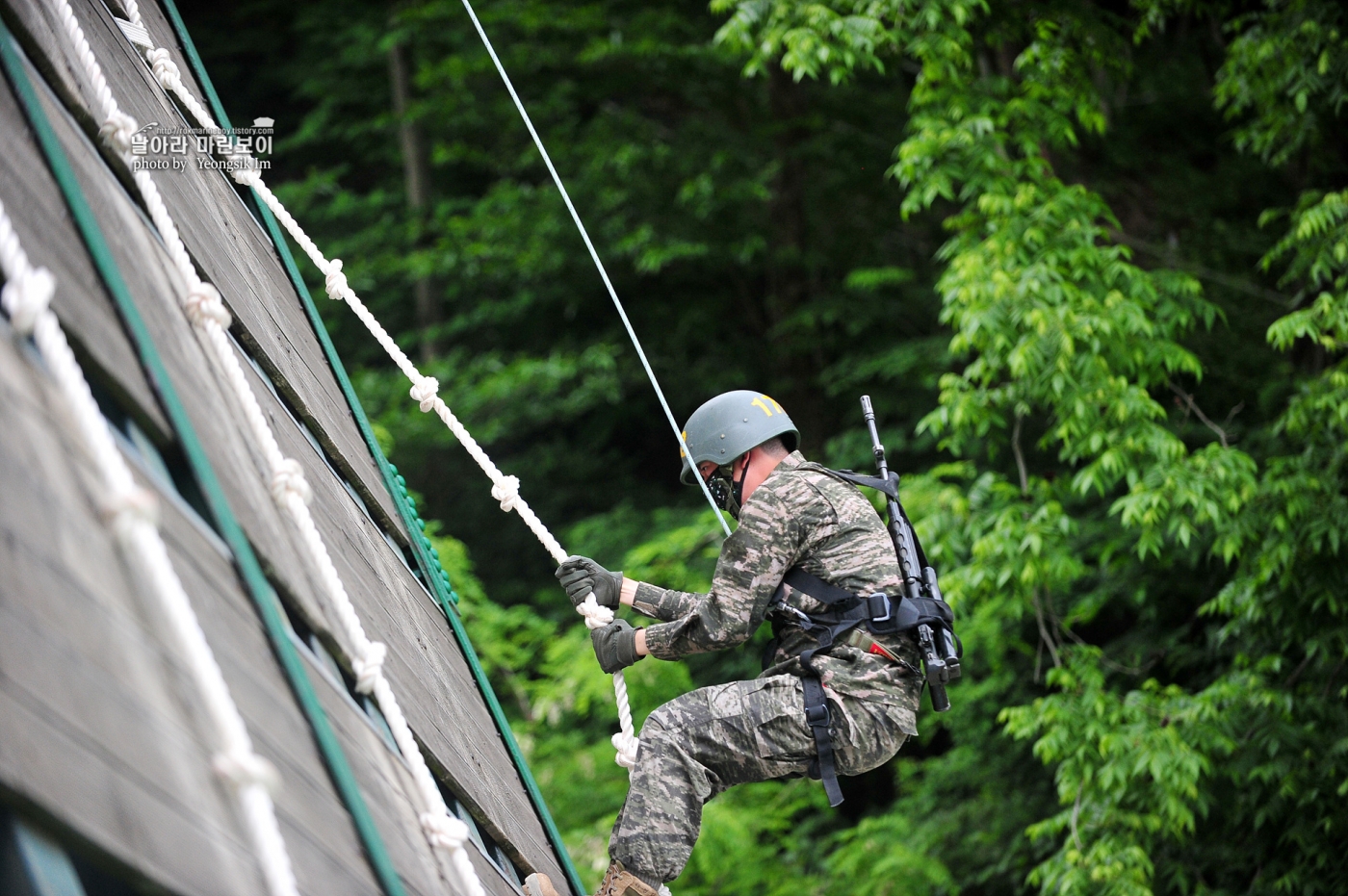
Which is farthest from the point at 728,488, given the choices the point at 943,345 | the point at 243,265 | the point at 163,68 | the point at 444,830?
the point at 943,345

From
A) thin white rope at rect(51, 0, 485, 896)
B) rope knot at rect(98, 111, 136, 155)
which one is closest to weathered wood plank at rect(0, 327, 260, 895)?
thin white rope at rect(51, 0, 485, 896)

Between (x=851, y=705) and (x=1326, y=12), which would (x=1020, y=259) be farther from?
(x=851, y=705)

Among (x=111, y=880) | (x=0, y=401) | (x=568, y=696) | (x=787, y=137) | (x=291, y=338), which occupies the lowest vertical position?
(x=111, y=880)

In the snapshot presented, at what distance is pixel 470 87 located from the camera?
1230 cm

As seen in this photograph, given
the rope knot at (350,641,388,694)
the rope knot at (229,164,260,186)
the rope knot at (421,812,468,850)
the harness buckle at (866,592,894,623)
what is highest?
the rope knot at (229,164,260,186)

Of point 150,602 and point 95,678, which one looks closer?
point 95,678

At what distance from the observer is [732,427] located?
3.40 meters

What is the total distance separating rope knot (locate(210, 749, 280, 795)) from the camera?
1166 millimetres

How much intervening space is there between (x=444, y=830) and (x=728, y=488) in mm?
1780

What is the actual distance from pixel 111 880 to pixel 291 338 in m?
2.06

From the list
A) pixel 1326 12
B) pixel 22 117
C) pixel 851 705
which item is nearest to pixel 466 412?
pixel 1326 12

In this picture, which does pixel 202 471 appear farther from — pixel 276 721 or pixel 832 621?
pixel 832 621

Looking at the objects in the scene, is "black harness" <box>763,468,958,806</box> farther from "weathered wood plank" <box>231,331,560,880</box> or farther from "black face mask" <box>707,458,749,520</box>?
"weathered wood plank" <box>231,331,560,880</box>

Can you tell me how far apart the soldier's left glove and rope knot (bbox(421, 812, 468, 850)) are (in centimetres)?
141
